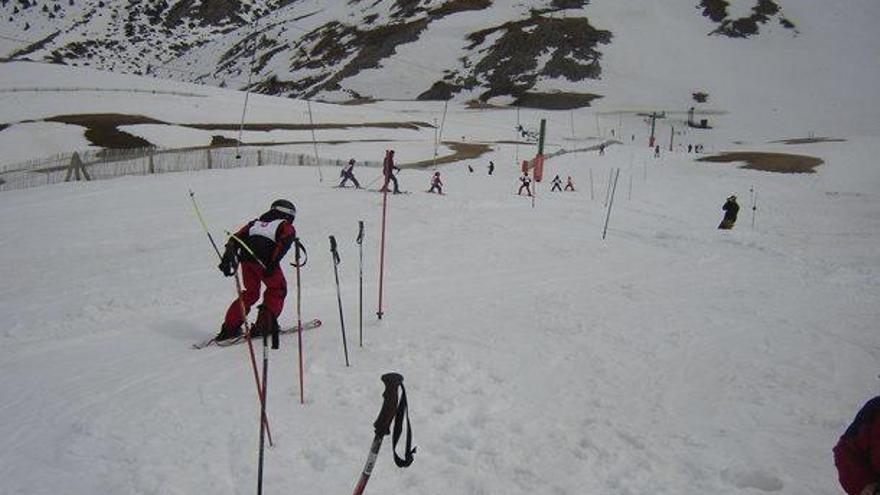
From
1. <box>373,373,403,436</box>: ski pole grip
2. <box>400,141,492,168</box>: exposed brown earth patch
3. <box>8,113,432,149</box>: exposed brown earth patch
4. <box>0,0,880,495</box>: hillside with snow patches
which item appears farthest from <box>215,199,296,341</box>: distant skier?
<box>8,113,432,149</box>: exposed brown earth patch

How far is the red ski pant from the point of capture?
8.22 metres

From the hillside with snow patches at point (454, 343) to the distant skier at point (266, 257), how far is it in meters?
0.50

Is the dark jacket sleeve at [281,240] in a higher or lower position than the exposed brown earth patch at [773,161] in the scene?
lower

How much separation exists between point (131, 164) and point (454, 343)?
25.0 m

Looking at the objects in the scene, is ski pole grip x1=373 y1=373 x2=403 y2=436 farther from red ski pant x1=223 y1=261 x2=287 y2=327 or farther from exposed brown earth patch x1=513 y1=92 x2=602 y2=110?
exposed brown earth patch x1=513 y1=92 x2=602 y2=110

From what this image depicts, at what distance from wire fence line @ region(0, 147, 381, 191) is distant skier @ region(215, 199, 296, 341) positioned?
20.6 meters

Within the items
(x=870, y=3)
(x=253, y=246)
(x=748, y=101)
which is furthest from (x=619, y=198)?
(x=870, y=3)

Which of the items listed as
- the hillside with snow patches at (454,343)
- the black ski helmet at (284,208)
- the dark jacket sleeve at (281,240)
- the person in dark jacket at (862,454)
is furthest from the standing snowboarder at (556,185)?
the person in dark jacket at (862,454)

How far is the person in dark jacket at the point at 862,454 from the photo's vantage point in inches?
139

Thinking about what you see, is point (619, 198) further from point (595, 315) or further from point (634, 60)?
point (634, 60)

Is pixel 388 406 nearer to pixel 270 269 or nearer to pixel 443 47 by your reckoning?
pixel 270 269

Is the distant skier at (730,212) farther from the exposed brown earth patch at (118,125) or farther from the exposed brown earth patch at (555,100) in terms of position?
the exposed brown earth patch at (555,100)

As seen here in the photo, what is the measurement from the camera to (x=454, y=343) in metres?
8.66

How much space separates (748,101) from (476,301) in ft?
319
